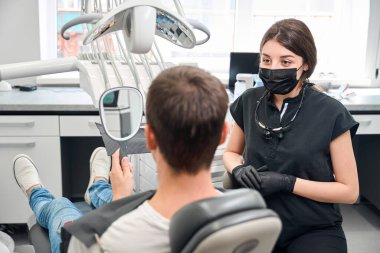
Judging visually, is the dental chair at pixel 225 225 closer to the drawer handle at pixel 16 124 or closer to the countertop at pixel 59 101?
the countertop at pixel 59 101

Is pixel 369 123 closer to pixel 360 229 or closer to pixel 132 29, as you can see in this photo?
pixel 360 229

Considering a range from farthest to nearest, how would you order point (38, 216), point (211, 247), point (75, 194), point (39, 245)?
1. point (75, 194)
2. point (38, 216)
3. point (39, 245)
4. point (211, 247)

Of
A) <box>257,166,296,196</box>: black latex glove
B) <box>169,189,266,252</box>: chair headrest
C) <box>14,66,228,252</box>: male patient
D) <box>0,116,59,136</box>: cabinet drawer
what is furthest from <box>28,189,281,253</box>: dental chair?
<box>0,116,59,136</box>: cabinet drawer

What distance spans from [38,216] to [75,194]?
1.70 metres

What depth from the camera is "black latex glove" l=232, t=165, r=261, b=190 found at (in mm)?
1396

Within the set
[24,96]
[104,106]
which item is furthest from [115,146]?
[24,96]

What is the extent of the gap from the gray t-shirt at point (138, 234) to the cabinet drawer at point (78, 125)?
5.46ft

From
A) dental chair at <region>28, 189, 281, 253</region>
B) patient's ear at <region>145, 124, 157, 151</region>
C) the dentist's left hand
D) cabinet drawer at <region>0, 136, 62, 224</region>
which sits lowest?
cabinet drawer at <region>0, 136, 62, 224</region>

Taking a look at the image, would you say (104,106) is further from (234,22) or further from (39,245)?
(234,22)

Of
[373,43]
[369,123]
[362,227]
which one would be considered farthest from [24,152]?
[373,43]

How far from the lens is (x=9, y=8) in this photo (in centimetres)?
283

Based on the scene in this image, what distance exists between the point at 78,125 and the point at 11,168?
1.51 ft

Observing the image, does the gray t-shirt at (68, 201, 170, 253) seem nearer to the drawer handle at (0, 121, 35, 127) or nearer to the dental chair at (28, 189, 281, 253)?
the dental chair at (28, 189, 281, 253)

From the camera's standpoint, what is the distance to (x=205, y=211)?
2.17 feet
